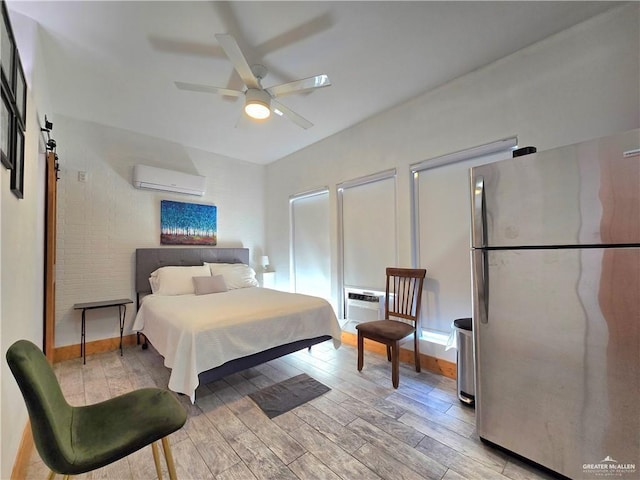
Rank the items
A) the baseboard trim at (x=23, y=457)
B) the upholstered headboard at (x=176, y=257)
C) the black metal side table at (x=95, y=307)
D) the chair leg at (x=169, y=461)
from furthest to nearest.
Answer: the upholstered headboard at (x=176, y=257) < the black metal side table at (x=95, y=307) < the baseboard trim at (x=23, y=457) < the chair leg at (x=169, y=461)

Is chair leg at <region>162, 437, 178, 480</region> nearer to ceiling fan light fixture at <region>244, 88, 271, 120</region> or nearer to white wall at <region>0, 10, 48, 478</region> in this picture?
white wall at <region>0, 10, 48, 478</region>

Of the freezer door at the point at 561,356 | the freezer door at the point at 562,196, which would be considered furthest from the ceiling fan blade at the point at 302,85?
the freezer door at the point at 561,356

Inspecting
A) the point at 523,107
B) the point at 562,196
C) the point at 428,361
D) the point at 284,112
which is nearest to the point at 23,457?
the point at 284,112

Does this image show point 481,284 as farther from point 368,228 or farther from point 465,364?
point 368,228

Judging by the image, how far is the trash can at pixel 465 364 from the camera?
83.0 inches

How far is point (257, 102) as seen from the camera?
2.20m

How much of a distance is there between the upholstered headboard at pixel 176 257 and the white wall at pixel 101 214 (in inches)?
6.0

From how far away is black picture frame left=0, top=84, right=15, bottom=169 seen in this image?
3.76 ft

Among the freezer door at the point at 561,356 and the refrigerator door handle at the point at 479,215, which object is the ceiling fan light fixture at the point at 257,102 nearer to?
the refrigerator door handle at the point at 479,215

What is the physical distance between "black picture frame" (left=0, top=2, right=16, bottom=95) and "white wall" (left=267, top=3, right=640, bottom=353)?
2.52m

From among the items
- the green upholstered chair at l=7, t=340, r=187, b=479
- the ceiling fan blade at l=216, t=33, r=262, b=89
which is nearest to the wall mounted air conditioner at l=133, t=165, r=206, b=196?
the ceiling fan blade at l=216, t=33, r=262, b=89

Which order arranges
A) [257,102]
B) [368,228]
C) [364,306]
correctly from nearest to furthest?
[257,102], [364,306], [368,228]

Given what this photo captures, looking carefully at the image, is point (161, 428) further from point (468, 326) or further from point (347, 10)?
point (347, 10)

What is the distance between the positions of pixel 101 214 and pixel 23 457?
267 centimetres
